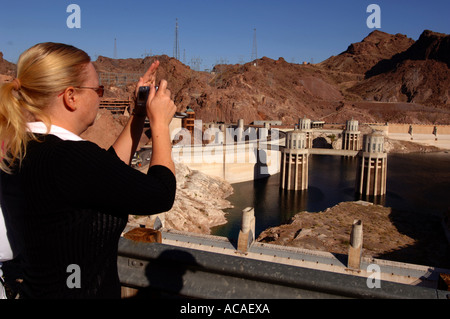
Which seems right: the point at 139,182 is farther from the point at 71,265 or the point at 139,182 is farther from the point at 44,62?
the point at 44,62

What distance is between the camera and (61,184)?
1773mm

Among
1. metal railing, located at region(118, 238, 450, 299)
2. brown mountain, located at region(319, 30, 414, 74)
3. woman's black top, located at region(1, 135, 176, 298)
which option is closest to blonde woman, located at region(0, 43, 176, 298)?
woman's black top, located at region(1, 135, 176, 298)

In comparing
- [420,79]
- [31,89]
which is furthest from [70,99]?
[420,79]

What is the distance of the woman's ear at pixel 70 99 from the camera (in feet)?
6.82

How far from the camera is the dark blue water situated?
38069 millimetres

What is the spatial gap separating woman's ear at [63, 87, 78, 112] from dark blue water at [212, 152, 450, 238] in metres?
29.8

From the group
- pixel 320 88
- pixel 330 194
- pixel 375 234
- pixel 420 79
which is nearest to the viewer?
pixel 375 234

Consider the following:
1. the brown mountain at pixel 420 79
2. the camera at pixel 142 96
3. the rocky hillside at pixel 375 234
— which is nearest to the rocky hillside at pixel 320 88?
the brown mountain at pixel 420 79

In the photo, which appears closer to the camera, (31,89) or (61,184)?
(61,184)

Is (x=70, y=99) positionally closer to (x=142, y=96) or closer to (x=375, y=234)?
(x=142, y=96)

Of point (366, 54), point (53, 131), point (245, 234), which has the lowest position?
point (245, 234)

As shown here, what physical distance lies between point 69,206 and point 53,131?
427mm

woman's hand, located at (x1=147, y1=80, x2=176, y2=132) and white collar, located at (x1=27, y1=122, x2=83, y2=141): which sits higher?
woman's hand, located at (x1=147, y1=80, x2=176, y2=132)

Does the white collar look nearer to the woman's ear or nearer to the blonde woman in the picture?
the blonde woman
